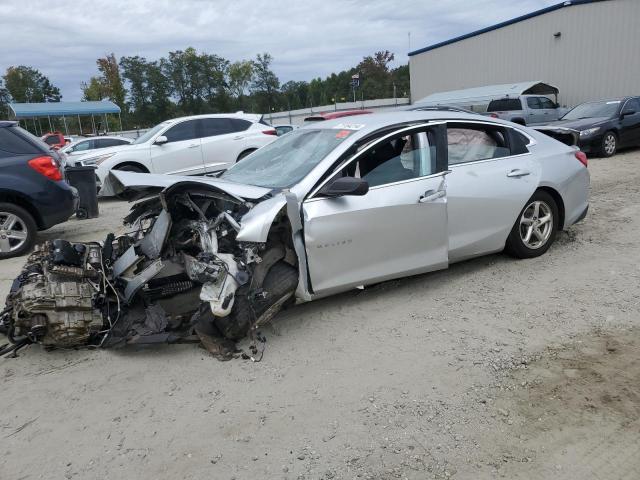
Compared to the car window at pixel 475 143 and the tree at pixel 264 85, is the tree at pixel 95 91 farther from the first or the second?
the car window at pixel 475 143

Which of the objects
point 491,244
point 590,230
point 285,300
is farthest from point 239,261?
point 590,230

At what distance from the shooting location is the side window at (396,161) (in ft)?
13.8

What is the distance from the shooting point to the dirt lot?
2529mm

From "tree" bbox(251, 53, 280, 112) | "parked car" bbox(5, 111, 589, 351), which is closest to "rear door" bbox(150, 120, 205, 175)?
"parked car" bbox(5, 111, 589, 351)

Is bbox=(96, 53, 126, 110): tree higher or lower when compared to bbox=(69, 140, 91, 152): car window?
higher

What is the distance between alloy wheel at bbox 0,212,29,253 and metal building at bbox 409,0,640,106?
24110 mm

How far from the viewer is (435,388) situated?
10.1 feet

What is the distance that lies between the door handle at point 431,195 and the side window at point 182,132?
8.30m

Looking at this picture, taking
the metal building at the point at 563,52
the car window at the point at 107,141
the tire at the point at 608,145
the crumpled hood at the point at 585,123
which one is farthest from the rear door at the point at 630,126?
the car window at the point at 107,141

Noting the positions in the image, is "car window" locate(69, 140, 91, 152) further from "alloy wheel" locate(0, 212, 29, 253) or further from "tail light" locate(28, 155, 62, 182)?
"alloy wheel" locate(0, 212, 29, 253)

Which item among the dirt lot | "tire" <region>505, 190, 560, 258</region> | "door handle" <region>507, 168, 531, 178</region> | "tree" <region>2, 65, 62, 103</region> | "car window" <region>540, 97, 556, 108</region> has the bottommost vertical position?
the dirt lot

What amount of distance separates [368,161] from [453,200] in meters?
0.83

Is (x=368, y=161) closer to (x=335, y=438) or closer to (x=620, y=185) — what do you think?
(x=335, y=438)

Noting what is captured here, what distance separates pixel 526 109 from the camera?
59.9ft
